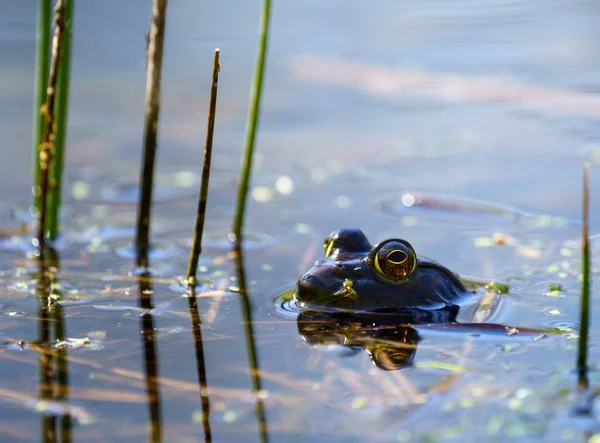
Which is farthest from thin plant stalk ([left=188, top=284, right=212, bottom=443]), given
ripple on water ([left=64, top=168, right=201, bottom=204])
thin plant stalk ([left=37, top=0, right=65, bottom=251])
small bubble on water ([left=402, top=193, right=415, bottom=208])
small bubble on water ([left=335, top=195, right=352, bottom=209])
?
ripple on water ([left=64, top=168, right=201, bottom=204])

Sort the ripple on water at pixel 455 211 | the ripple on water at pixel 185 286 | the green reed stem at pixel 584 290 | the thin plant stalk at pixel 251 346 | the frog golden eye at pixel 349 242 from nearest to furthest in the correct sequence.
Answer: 1. the green reed stem at pixel 584 290
2. the thin plant stalk at pixel 251 346
3. the frog golden eye at pixel 349 242
4. the ripple on water at pixel 185 286
5. the ripple on water at pixel 455 211

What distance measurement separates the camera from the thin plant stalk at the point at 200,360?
2.92 metres

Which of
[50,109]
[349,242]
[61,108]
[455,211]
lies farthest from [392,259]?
[61,108]

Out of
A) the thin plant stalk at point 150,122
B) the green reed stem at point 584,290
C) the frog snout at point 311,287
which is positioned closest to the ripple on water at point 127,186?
the thin plant stalk at point 150,122

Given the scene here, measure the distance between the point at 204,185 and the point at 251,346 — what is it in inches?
32.6

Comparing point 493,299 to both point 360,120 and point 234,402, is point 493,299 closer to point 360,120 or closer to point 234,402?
point 234,402

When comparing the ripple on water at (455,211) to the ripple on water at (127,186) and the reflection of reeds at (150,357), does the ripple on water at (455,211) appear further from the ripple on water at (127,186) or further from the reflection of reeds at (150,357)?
the reflection of reeds at (150,357)

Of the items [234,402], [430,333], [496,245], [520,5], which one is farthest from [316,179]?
[520,5]

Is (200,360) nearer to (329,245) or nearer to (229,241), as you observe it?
(329,245)

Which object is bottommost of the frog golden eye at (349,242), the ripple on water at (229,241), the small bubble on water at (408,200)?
the ripple on water at (229,241)

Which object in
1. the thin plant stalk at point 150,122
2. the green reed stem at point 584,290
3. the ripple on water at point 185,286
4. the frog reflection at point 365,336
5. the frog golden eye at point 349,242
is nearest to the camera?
the green reed stem at point 584,290

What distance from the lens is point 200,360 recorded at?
11.4 ft

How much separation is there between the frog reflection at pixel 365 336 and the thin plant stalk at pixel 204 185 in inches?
23.7

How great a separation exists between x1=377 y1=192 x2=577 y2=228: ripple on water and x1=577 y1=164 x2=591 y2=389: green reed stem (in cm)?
230
